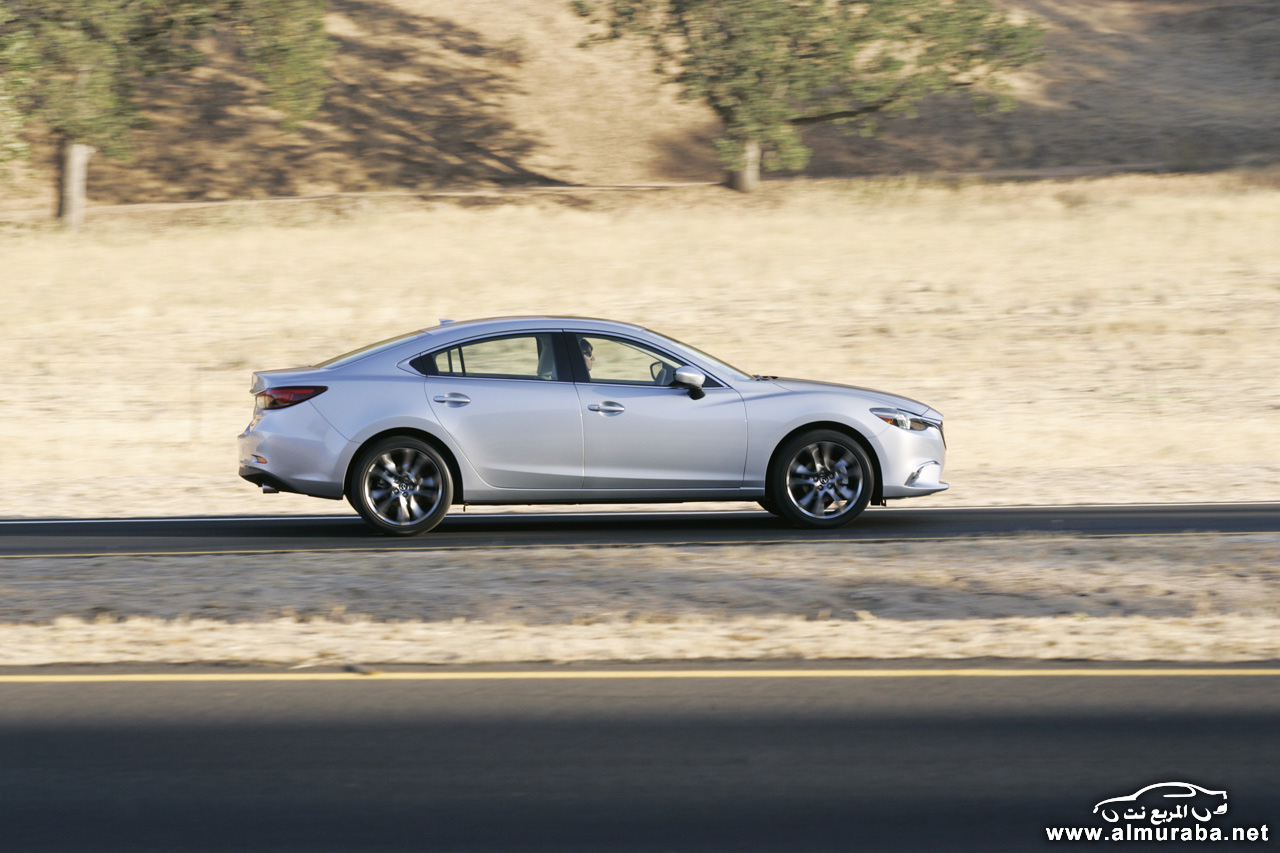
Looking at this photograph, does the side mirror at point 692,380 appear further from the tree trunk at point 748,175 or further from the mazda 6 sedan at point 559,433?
the tree trunk at point 748,175

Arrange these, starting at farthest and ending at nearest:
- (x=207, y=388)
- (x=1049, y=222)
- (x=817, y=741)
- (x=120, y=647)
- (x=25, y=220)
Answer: (x=25, y=220) → (x=1049, y=222) → (x=207, y=388) → (x=120, y=647) → (x=817, y=741)

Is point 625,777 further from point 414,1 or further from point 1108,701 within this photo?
point 414,1

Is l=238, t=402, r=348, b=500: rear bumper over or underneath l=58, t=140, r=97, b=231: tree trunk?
underneath

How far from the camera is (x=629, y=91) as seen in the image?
4634cm

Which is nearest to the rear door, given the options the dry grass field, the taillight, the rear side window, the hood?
the rear side window

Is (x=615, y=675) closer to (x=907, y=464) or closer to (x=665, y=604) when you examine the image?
(x=665, y=604)

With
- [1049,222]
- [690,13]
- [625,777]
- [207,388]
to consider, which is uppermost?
[690,13]

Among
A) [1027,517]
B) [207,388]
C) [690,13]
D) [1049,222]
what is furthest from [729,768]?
[690,13]

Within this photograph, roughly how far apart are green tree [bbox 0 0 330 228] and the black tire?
23.0 m

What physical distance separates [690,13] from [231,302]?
49.0 feet

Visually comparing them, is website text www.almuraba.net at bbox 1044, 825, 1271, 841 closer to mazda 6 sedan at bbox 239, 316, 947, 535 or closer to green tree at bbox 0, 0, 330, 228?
mazda 6 sedan at bbox 239, 316, 947, 535

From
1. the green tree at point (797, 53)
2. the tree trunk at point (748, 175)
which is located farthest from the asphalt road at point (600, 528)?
the tree trunk at point (748, 175)

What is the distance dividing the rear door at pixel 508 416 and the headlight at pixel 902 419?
2.18 m

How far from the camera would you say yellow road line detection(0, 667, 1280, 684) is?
253 inches
